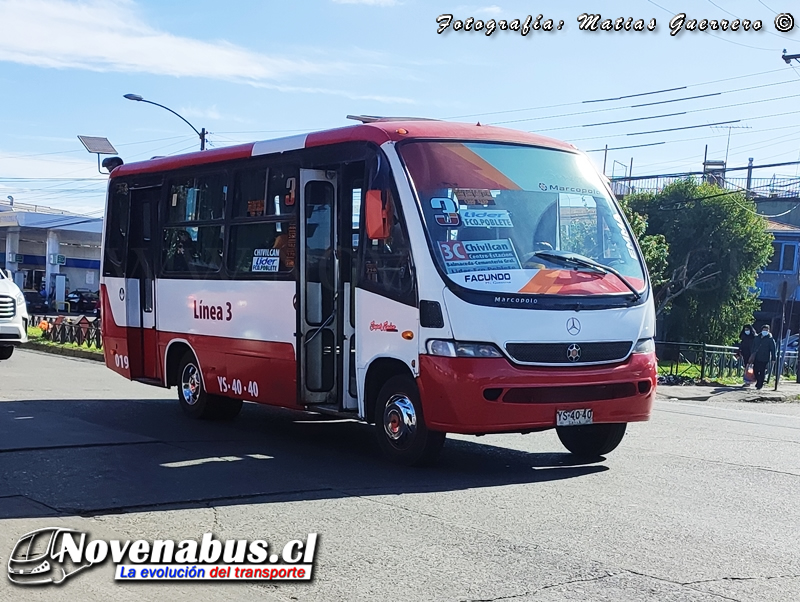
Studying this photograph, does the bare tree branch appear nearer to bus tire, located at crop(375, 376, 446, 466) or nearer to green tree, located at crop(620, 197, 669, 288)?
green tree, located at crop(620, 197, 669, 288)

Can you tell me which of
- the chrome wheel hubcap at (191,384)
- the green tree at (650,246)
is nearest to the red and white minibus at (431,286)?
the chrome wheel hubcap at (191,384)

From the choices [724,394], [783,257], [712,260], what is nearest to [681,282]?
[712,260]

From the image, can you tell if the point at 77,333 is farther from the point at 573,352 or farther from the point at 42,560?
the point at 42,560

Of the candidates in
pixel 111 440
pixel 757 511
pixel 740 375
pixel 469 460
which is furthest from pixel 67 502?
pixel 740 375

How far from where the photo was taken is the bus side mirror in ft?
29.1

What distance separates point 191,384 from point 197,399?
0.83ft

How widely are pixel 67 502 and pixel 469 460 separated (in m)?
3.83

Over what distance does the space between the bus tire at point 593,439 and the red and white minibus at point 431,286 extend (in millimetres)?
19

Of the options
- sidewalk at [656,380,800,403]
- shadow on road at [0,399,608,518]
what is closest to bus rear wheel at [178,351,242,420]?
shadow on road at [0,399,608,518]

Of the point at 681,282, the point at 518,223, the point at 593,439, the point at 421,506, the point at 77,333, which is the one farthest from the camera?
the point at 681,282

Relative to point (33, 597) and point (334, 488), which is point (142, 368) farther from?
point (33, 597)

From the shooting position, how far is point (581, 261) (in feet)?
29.4

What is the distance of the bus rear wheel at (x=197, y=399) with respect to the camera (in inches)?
469

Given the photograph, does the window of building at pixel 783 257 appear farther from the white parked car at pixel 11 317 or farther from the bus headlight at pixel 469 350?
the bus headlight at pixel 469 350
